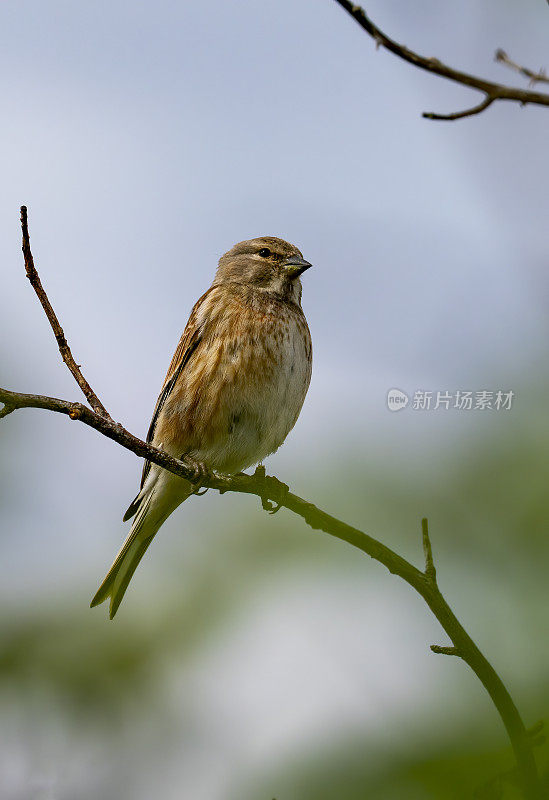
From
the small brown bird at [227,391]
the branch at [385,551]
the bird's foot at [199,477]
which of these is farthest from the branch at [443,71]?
the small brown bird at [227,391]

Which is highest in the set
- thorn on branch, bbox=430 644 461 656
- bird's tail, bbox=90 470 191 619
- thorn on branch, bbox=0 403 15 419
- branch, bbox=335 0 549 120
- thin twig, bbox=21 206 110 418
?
branch, bbox=335 0 549 120

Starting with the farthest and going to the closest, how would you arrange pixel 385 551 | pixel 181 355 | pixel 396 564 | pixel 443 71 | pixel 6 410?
1. pixel 181 355
2. pixel 6 410
3. pixel 396 564
4. pixel 385 551
5. pixel 443 71

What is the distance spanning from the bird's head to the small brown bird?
0.02 metres

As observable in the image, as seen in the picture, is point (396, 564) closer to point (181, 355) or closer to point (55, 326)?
point (55, 326)

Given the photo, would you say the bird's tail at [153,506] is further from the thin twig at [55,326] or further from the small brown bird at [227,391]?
the thin twig at [55,326]

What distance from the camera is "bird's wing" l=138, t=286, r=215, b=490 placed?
229 inches

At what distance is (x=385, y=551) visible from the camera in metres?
2.14

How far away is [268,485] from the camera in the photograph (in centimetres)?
476

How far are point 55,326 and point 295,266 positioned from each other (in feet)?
10.4

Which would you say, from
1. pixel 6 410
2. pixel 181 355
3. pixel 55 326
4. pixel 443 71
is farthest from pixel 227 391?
pixel 443 71

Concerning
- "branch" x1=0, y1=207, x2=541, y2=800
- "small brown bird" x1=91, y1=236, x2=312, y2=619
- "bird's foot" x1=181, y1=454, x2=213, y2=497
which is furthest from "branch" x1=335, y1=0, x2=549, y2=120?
"small brown bird" x1=91, y1=236, x2=312, y2=619

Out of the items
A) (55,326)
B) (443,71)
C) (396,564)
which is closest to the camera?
(443,71)

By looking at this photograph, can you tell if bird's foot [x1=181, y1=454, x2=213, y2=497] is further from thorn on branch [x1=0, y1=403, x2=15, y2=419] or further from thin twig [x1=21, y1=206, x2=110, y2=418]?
thorn on branch [x1=0, y1=403, x2=15, y2=419]

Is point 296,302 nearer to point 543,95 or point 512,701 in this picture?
point 543,95
